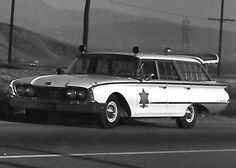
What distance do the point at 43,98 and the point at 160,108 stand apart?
2.69 meters

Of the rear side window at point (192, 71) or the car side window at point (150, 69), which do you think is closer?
the car side window at point (150, 69)

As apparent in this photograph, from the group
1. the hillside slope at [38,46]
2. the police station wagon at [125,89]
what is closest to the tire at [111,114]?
the police station wagon at [125,89]

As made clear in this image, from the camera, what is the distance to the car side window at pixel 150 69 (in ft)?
47.2

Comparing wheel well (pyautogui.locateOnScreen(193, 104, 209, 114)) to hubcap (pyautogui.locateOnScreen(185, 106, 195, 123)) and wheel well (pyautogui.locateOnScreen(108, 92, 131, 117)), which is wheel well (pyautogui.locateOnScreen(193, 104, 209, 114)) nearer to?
hubcap (pyautogui.locateOnScreen(185, 106, 195, 123))

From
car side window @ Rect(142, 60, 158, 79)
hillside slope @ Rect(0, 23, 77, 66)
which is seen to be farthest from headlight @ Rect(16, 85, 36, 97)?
hillside slope @ Rect(0, 23, 77, 66)

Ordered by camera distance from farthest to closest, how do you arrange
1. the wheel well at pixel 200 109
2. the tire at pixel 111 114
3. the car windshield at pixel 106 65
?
the wheel well at pixel 200 109
the car windshield at pixel 106 65
the tire at pixel 111 114

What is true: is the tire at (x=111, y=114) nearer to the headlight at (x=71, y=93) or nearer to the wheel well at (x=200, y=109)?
the headlight at (x=71, y=93)

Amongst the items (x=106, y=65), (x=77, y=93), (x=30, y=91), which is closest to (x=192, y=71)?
(x=106, y=65)

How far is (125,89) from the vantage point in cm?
1359

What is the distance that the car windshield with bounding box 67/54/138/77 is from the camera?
14250 mm

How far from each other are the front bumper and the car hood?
345mm

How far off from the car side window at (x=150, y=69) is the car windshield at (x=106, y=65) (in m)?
0.24

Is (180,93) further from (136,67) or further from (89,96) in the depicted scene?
(89,96)

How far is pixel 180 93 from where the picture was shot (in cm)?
1496
